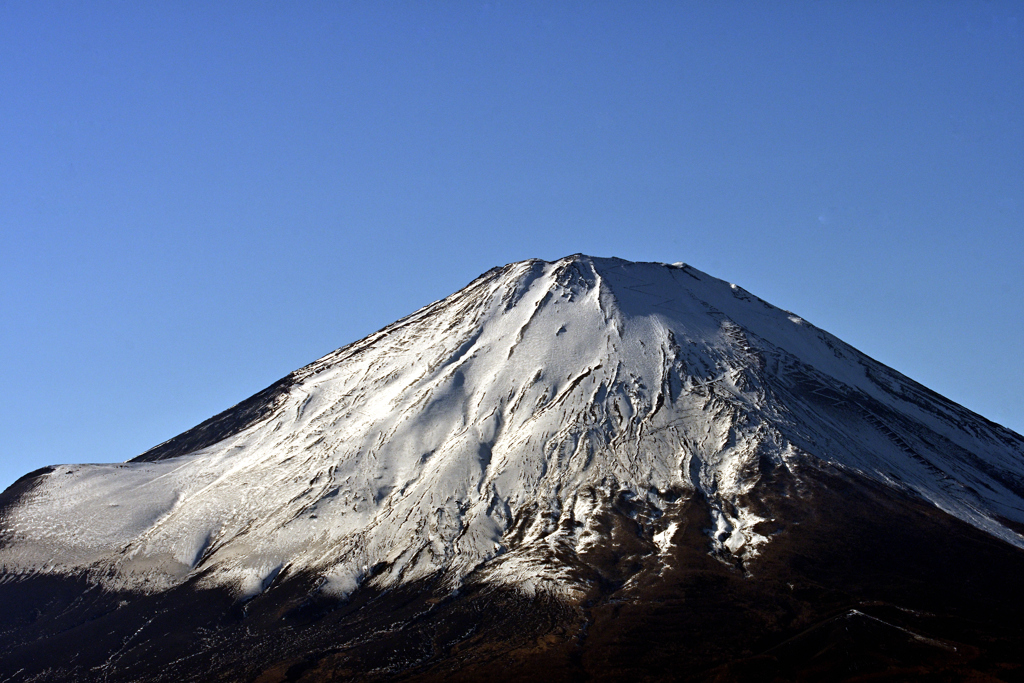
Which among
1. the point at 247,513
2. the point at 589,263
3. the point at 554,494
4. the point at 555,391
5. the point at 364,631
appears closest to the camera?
the point at 364,631

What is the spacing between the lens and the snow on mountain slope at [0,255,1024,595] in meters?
82.4

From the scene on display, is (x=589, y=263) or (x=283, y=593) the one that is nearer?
(x=283, y=593)

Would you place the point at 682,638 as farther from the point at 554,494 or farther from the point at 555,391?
the point at 555,391

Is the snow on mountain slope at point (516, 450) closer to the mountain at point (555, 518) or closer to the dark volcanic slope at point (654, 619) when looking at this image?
the mountain at point (555, 518)

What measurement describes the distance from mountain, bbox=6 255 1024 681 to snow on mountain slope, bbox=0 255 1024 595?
31cm

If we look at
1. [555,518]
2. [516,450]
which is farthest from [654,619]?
[516,450]

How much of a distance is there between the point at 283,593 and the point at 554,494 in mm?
23483

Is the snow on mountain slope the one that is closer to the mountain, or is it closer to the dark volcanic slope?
the mountain

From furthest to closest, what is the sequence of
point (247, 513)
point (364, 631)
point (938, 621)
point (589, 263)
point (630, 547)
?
1. point (589, 263)
2. point (247, 513)
3. point (630, 547)
4. point (364, 631)
5. point (938, 621)

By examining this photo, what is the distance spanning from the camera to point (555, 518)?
82.1 m

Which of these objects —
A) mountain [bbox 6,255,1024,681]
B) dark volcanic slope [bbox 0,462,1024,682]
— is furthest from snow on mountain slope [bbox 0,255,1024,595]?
dark volcanic slope [bbox 0,462,1024,682]

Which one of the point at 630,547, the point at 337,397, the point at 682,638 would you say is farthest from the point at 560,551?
the point at 337,397

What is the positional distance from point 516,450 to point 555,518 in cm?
1078

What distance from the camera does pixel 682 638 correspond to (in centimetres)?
6384
